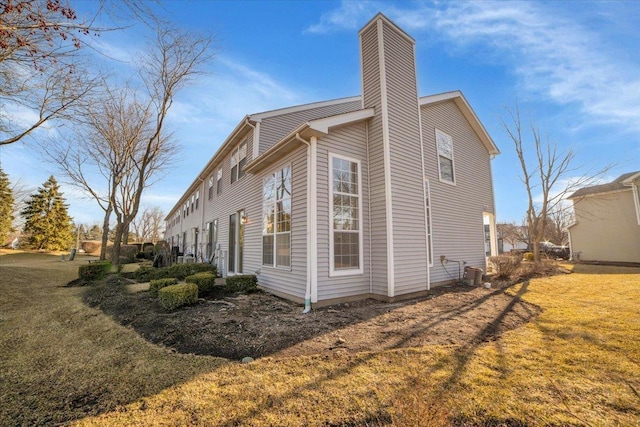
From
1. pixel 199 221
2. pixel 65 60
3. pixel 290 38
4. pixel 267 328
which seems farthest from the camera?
pixel 199 221

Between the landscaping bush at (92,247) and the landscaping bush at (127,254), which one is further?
the landscaping bush at (92,247)

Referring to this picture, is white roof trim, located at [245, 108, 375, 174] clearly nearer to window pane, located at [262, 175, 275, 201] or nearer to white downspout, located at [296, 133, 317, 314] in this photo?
white downspout, located at [296, 133, 317, 314]

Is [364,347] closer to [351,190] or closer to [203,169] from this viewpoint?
[351,190]

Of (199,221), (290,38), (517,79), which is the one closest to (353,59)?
(290,38)

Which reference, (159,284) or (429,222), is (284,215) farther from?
(429,222)

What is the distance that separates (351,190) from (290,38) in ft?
15.4

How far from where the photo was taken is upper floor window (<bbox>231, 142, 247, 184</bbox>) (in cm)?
1034

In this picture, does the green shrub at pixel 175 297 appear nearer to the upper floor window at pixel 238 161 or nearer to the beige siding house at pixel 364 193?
the beige siding house at pixel 364 193

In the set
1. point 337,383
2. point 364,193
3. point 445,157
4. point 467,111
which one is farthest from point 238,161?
point 337,383

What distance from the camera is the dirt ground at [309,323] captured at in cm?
391

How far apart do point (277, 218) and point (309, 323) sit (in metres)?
3.36

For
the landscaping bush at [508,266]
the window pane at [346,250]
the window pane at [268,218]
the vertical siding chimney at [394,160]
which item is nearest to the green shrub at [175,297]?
the window pane at [268,218]

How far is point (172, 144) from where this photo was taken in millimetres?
17203

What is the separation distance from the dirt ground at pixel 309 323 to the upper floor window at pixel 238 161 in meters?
5.20
